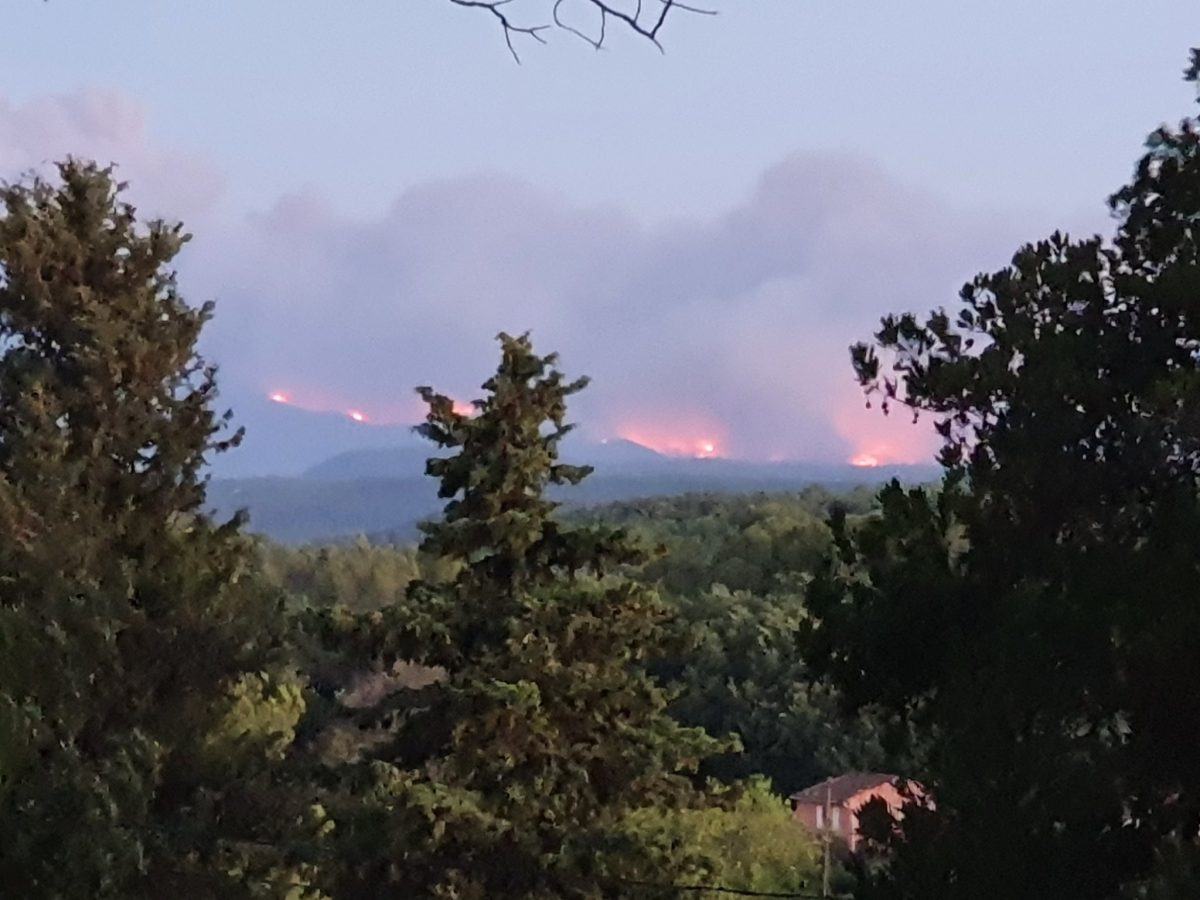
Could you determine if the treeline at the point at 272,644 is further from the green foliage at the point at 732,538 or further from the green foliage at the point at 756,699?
the green foliage at the point at 756,699

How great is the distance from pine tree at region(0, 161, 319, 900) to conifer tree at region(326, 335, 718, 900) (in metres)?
1.04

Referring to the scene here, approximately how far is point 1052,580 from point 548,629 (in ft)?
16.1

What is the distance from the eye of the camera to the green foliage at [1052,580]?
3.96 m

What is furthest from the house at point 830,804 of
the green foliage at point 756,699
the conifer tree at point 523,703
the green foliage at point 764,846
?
the conifer tree at point 523,703

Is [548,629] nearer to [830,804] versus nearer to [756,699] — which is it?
[830,804]

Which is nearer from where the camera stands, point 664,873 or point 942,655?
point 942,655

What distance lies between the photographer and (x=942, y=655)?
15.1 feet

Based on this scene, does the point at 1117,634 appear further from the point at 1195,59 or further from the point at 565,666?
the point at 565,666

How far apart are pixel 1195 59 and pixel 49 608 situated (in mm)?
6333

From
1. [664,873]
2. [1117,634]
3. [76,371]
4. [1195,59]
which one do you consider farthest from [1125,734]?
[76,371]

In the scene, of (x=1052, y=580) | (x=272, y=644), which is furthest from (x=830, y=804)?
(x=1052, y=580)

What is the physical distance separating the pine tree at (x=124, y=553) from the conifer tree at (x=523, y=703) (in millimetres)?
1037

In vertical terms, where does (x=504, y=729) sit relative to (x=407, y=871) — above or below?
above

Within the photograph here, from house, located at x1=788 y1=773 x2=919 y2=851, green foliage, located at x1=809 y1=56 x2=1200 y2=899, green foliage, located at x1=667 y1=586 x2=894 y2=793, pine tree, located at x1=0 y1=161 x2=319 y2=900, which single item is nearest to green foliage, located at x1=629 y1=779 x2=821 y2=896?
house, located at x1=788 y1=773 x2=919 y2=851
